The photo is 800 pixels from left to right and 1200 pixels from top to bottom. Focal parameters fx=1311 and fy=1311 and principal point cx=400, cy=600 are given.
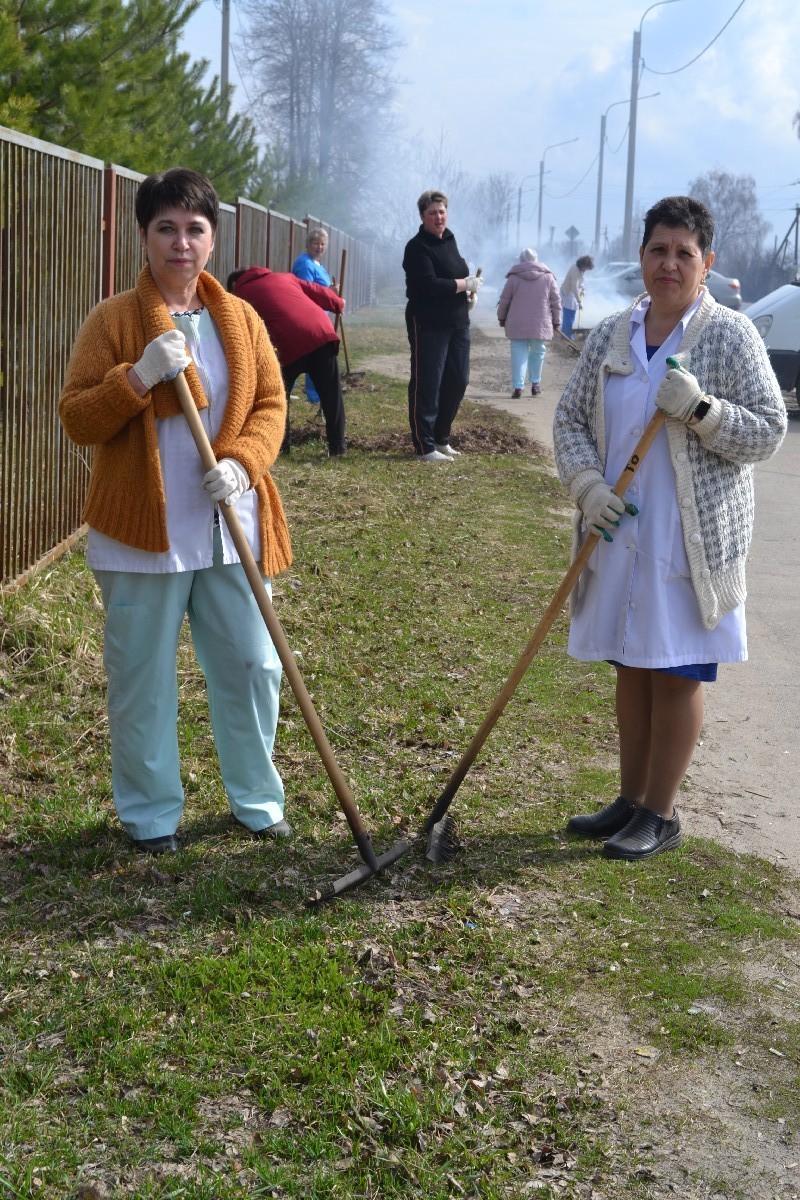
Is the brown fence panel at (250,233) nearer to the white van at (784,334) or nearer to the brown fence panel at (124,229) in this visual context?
the brown fence panel at (124,229)

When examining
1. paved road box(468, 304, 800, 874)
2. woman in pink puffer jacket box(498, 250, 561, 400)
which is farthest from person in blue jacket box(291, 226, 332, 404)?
paved road box(468, 304, 800, 874)

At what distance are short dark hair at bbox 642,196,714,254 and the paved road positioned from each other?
6.34 ft

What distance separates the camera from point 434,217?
10250 millimetres

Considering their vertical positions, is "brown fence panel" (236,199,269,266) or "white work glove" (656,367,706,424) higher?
"brown fence panel" (236,199,269,266)

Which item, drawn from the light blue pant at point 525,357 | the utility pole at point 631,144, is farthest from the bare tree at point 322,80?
the light blue pant at point 525,357

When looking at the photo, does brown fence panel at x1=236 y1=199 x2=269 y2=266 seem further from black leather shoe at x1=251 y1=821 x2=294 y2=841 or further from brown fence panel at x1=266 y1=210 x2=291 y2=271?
black leather shoe at x1=251 y1=821 x2=294 y2=841

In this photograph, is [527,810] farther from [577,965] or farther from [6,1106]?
[6,1106]

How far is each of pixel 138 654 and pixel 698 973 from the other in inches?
70.5

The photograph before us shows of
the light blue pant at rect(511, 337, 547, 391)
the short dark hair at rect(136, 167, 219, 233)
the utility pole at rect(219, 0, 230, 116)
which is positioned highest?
the utility pole at rect(219, 0, 230, 116)

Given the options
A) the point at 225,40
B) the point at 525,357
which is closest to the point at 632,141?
the point at 225,40

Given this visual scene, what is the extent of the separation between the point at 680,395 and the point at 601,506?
0.39 meters

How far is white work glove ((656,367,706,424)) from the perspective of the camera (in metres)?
3.65

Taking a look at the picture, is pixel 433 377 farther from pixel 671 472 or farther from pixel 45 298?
pixel 671 472

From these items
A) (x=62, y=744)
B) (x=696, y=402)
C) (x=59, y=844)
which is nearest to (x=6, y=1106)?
(x=59, y=844)
